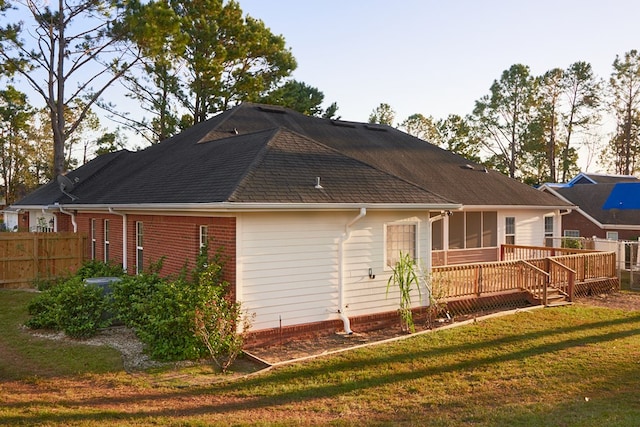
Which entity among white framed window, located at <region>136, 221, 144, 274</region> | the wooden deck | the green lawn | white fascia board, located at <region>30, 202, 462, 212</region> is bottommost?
the green lawn

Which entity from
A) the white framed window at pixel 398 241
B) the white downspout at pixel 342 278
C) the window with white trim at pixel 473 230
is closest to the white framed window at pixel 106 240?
the white downspout at pixel 342 278

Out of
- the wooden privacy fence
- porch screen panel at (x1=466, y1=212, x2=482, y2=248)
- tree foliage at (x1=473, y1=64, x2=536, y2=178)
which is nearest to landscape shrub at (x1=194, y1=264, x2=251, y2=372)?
the wooden privacy fence

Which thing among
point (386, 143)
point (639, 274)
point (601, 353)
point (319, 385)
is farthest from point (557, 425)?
point (386, 143)

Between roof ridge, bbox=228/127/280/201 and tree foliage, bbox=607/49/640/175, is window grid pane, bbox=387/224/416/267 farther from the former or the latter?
tree foliage, bbox=607/49/640/175

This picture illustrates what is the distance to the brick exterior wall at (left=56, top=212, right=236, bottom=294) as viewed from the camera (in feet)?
32.7

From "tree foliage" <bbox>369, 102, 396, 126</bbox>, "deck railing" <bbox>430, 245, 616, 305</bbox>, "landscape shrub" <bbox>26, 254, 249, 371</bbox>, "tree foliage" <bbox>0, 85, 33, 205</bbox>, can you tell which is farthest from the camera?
"tree foliage" <bbox>369, 102, 396, 126</bbox>

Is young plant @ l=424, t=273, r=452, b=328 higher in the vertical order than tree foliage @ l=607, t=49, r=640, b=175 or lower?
lower

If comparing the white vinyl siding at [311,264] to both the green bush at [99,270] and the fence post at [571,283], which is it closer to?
the fence post at [571,283]

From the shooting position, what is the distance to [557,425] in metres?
6.49

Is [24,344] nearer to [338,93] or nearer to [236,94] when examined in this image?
[236,94]

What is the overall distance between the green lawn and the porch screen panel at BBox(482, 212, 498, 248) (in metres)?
10.1

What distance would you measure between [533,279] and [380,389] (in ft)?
28.2

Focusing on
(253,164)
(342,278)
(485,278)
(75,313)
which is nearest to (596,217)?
(485,278)

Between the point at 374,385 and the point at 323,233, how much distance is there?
11.8ft
